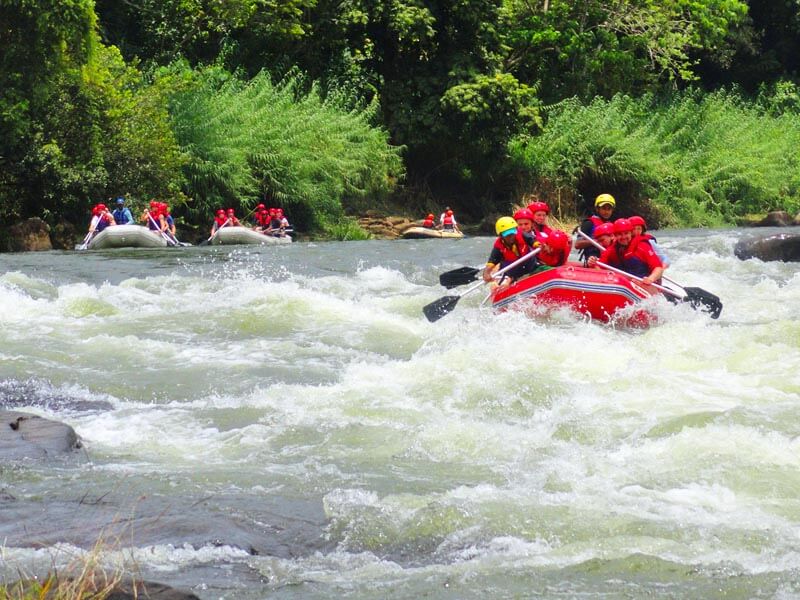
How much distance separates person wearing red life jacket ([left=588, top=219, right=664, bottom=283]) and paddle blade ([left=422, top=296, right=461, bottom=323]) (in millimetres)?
1370

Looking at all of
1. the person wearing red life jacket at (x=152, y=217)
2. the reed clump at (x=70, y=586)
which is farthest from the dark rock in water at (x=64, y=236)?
the reed clump at (x=70, y=586)

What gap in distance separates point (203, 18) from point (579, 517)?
943 inches

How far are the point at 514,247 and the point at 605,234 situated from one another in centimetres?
90

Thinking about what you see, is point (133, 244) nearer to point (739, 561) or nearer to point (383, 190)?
point (383, 190)

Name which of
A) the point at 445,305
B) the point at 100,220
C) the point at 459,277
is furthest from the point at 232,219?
the point at 445,305

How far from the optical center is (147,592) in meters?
3.77

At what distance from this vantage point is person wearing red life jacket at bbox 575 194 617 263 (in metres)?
12.3

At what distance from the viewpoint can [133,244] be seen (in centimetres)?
2058

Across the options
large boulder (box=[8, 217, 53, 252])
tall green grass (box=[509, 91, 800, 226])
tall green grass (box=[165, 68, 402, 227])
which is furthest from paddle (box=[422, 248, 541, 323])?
tall green grass (box=[509, 91, 800, 226])

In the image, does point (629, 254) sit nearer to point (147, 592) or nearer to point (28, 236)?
point (147, 592)

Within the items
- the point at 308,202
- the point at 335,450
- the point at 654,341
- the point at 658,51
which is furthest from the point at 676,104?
the point at 335,450

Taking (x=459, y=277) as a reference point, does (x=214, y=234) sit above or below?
below

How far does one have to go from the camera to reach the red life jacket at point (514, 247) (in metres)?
12.0

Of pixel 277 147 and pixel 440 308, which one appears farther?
pixel 277 147
